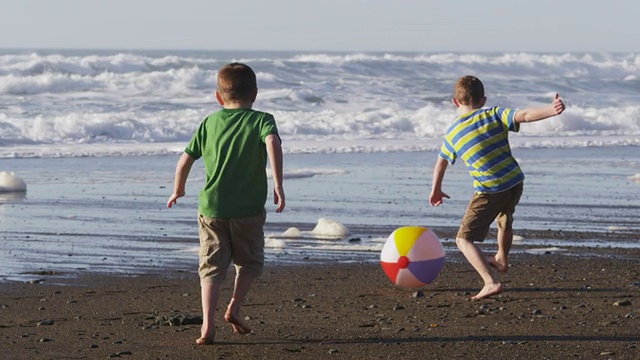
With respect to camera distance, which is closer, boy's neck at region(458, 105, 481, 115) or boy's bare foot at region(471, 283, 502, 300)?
boy's bare foot at region(471, 283, 502, 300)

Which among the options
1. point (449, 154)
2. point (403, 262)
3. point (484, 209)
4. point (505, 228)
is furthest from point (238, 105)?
point (505, 228)

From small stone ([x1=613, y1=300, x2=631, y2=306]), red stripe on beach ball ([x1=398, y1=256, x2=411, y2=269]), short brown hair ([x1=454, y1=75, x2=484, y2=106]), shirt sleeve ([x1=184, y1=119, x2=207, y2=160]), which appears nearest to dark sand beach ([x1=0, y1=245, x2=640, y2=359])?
small stone ([x1=613, y1=300, x2=631, y2=306])

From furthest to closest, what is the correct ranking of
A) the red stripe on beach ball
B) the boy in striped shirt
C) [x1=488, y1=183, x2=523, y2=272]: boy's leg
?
[x1=488, y1=183, x2=523, y2=272]: boy's leg
the boy in striped shirt
the red stripe on beach ball

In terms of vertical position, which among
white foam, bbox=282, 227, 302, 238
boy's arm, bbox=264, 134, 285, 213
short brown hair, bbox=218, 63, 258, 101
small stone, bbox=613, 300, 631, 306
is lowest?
white foam, bbox=282, 227, 302, 238

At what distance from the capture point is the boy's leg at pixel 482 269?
24.3ft

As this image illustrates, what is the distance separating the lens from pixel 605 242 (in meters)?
10.3

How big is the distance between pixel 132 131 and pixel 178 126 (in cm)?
128

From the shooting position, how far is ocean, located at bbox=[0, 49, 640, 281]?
33.7ft

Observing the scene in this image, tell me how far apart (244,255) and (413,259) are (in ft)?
5.12

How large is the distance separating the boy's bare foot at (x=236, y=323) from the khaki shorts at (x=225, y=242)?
18 centimetres

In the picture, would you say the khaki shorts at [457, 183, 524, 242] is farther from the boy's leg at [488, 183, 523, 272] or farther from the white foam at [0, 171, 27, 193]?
the white foam at [0, 171, 27, 193]

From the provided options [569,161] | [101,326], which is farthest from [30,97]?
[101,326]

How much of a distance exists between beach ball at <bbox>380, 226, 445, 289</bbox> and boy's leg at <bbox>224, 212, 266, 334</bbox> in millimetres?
1423

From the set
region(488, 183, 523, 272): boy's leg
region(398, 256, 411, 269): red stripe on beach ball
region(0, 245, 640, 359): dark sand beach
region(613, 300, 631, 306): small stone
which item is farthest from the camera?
region(488, 183, 523, 272): boy's leg
